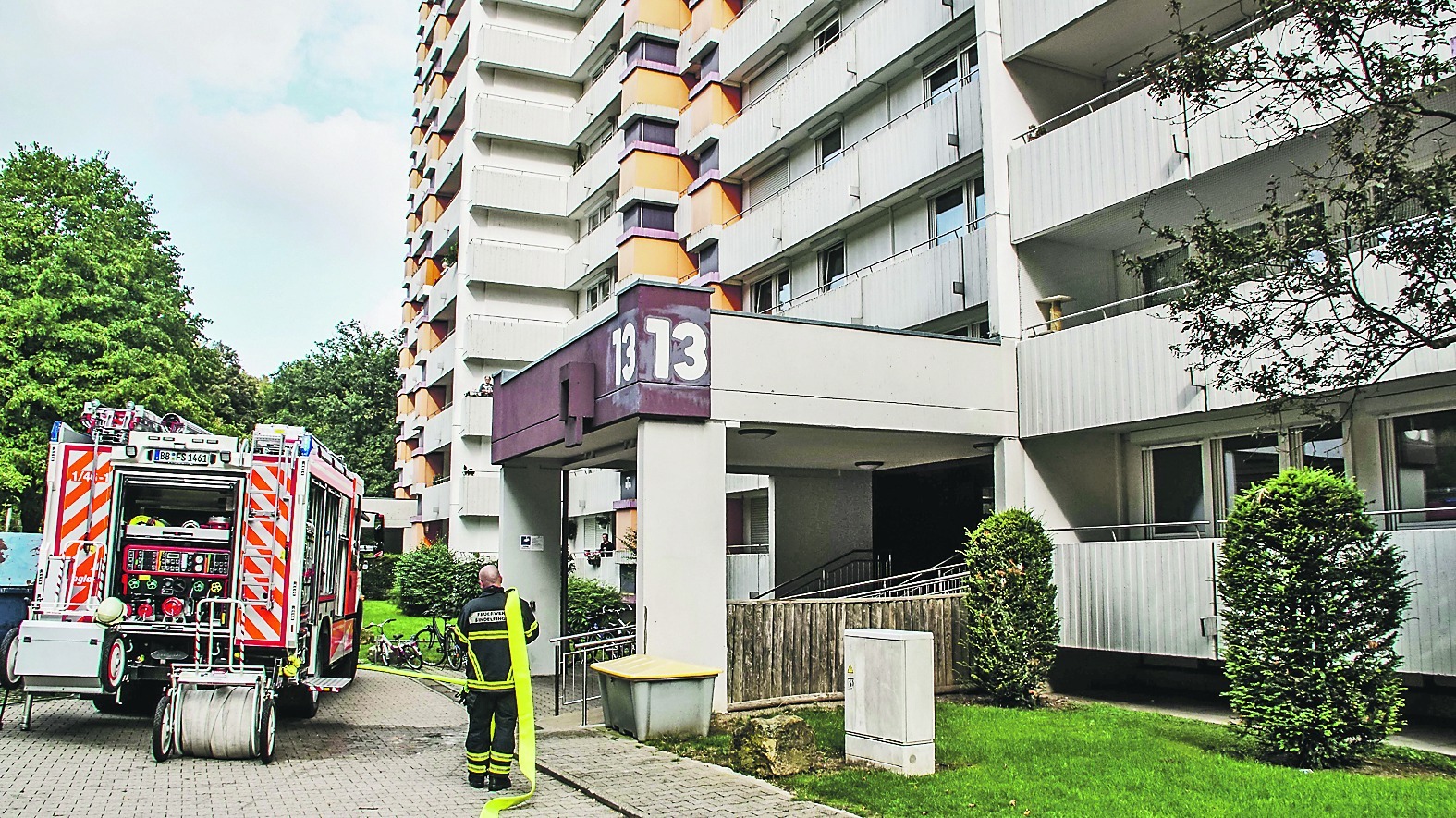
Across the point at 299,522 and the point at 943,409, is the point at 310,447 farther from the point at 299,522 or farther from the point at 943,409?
the point at 943,409

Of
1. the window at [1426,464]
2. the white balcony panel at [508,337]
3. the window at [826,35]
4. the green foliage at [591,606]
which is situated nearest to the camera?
the window at [1426,464]

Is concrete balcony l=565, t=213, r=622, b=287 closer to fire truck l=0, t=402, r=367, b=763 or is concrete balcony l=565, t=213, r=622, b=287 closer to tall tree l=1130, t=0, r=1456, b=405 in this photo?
fire truck l=0, t=402, r=367, b=763

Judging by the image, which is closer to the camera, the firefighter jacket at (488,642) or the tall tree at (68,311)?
the firefighter jacket at (488,642)

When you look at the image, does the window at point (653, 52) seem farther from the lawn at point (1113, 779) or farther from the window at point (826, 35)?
the lawn at point (1113, 779)

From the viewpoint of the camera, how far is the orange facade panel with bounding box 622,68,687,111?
33.5 m

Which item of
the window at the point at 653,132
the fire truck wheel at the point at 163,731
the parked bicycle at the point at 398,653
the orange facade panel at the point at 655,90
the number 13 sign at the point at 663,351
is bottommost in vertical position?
the parked bicycle at the point at 398,653

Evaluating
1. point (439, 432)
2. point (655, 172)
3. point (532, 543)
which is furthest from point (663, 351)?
point (439, 432)

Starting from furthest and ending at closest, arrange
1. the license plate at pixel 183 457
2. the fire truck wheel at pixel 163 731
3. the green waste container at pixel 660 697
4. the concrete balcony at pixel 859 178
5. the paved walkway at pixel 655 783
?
the concrete balcony at pixel 859 178 → the license plate at pixel 183 457 → the green waste container at pixel 660 697 → the fire truck wheel at pixel 163 731 → the paved walkway at pixel 655 783

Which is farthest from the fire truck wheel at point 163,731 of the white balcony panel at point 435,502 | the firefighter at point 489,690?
the white balcony panel at point 435,502

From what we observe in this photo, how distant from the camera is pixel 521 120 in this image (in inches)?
1638

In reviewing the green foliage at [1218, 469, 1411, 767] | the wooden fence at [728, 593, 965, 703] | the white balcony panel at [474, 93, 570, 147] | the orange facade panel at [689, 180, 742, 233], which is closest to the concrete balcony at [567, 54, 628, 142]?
the white balcony panel at [474, 93, 570, 147]

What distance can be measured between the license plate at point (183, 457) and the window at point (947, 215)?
40.1ft

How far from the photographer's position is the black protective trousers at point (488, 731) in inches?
373

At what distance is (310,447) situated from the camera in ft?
40.5
